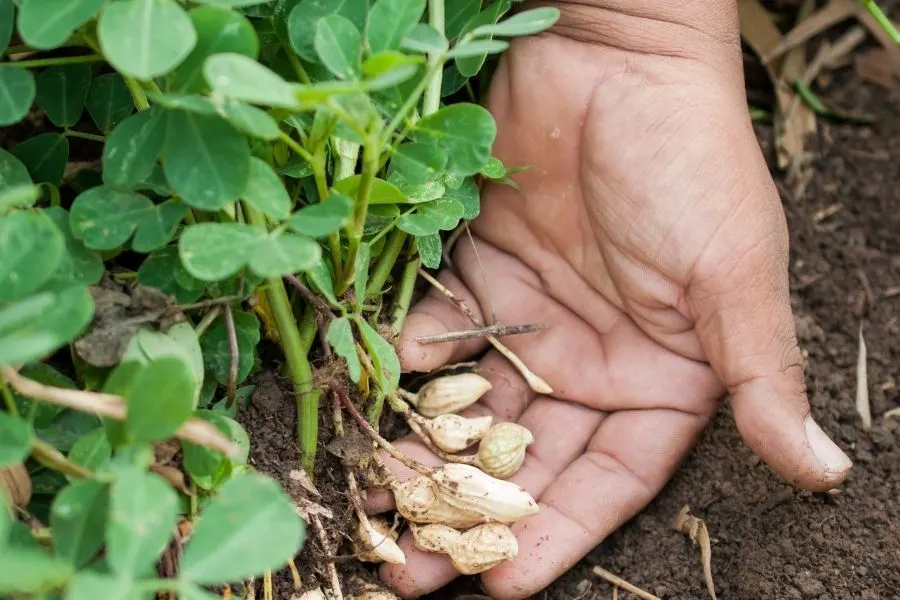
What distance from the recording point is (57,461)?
98 centimetres

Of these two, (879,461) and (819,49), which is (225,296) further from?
(819,49)

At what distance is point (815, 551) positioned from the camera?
160cm

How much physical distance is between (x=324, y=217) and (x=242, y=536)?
38cm

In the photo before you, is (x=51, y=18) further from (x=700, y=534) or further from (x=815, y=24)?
(x=815, y=24)

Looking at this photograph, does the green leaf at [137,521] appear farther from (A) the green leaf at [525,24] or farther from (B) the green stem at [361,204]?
(A) the green leaf at [525,24]

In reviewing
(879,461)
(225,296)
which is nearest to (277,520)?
(225,296)

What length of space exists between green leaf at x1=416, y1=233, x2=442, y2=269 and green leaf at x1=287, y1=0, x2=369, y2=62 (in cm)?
40

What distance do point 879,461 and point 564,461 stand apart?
1.99 feet

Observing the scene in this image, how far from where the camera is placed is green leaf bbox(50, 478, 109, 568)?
91 centimetres

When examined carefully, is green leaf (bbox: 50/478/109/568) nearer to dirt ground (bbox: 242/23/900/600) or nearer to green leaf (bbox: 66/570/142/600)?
green leaf (bbox: 66/570/142/600)

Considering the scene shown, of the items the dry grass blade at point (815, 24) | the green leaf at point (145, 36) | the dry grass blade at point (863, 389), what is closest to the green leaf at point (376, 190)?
the green leaf at point (145, 36)

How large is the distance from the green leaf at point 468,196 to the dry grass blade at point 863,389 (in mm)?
901

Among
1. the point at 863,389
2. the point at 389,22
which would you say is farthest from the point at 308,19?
the point at 863,389

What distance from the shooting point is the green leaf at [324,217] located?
1023 millimetres
